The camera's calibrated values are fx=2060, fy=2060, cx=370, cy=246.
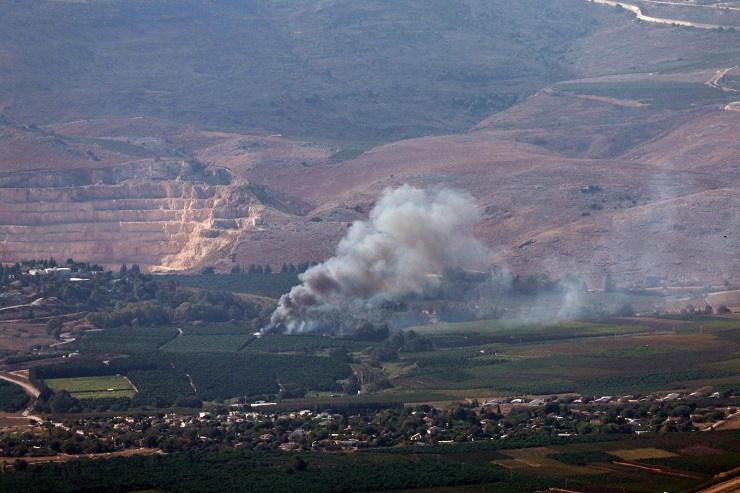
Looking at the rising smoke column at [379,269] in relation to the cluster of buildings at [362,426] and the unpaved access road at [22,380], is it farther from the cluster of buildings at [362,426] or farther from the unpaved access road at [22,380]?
the cluster of buildings at [362,426]

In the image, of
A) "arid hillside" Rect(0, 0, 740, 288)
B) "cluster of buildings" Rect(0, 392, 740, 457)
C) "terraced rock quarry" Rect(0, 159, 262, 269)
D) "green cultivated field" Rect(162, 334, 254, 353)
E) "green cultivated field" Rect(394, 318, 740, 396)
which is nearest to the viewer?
"cluster of buildings" Rect(0, 392, 740, 457)

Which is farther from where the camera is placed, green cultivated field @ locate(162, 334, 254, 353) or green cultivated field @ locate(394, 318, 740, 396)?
green cultivated field @ locate(162, 334, 254, 353)

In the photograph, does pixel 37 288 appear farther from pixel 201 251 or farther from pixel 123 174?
pixel 123 174

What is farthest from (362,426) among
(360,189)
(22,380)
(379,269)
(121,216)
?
(360,189)

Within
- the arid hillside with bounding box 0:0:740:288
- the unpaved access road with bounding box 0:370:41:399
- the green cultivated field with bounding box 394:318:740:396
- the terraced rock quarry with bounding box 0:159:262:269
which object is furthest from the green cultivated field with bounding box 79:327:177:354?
the terraced rock quarry with bounding box 0:159:262:269

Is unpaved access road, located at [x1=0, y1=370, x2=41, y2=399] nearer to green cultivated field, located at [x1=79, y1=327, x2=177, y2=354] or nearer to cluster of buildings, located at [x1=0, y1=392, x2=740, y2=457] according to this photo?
green cultivated field, located at [x1=79, y1=327, x2=177, y2=354]

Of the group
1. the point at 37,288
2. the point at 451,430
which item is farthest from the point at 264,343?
the point at 451,430

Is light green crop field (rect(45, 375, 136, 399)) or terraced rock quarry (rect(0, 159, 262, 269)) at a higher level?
terraced rock quarry (rect(0, 159, 262, 269))
